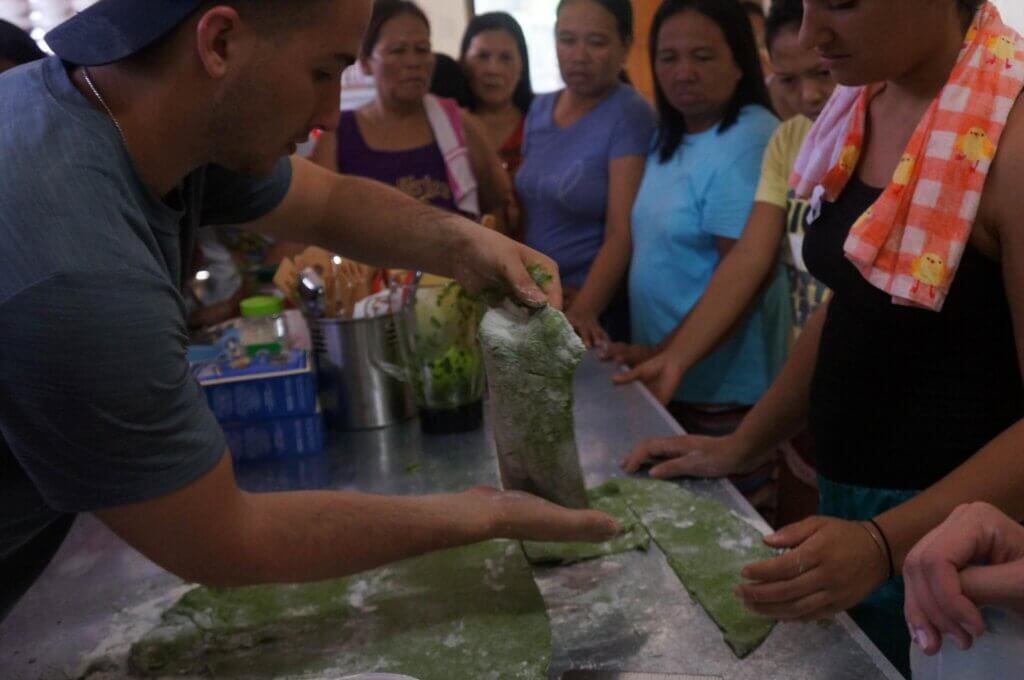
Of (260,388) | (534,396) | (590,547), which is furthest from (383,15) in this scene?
(590,547)

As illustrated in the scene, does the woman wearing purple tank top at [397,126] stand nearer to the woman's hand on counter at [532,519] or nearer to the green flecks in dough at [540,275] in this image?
the green flecks in dough at [540,275]

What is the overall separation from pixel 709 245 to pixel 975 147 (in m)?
1.20

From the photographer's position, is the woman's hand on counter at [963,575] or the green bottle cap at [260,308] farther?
the green bottle cap at [260,308]

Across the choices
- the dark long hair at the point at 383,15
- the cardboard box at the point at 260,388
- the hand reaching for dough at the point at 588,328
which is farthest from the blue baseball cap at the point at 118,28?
the dark long hair at the point at 383,15

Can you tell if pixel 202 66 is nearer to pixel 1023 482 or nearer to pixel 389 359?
pixel 389 359

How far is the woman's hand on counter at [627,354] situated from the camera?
2217mm

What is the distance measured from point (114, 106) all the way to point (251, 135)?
14 cm

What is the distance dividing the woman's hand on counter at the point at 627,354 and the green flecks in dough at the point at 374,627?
39.3 inches

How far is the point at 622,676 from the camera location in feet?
3.17

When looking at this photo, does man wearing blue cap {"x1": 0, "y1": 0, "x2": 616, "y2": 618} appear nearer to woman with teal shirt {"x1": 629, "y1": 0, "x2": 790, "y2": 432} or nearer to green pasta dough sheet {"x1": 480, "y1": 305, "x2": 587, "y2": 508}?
green pasta dough sheet {"x1": 480, "y1": 305, "x2": 587, "y2": 508}

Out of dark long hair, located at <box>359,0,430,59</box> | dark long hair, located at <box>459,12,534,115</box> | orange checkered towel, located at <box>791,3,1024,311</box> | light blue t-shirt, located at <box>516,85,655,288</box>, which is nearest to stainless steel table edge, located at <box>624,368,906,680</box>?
orange checkered towel, located at <box>791,3,1024,311</box>

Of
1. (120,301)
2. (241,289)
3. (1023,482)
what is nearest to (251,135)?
(120,301)

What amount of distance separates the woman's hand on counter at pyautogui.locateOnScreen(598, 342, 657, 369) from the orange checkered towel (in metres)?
0.99

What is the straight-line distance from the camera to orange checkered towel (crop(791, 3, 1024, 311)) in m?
1.15
